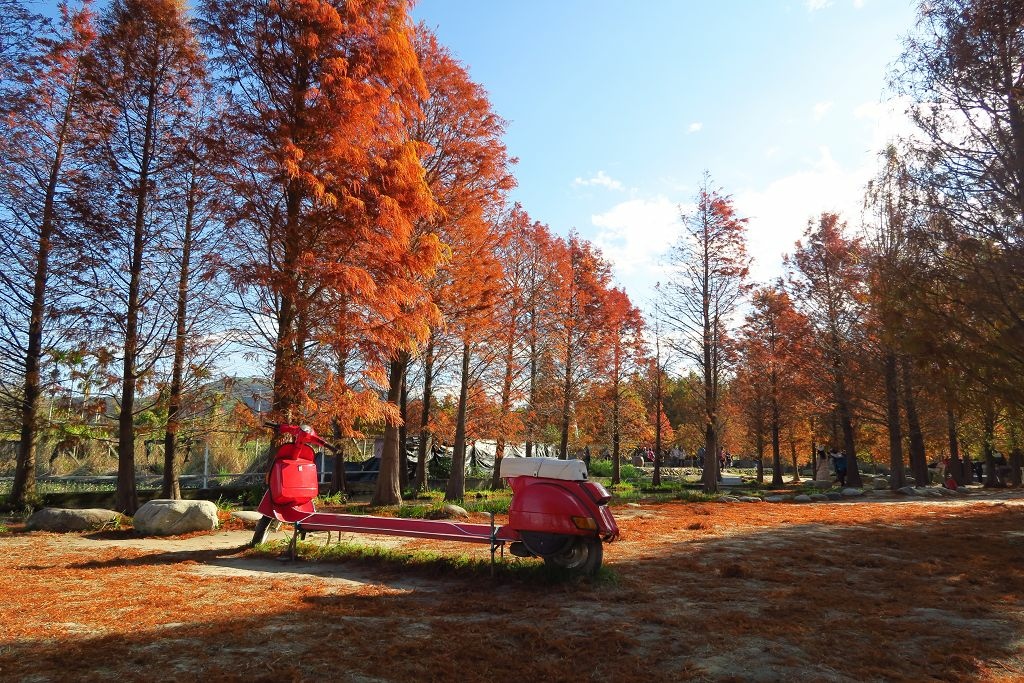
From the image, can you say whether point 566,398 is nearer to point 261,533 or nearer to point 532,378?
point 532,378

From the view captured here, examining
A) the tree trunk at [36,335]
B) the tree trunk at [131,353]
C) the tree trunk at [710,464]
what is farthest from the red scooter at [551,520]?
the tree trunk at [710,464]

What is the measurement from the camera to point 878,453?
3005 cm

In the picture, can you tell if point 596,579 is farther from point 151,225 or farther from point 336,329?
point 151,225

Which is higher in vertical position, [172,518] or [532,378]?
[532,378]

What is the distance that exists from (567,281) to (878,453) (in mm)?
20143

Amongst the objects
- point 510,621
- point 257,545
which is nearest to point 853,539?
point 510,621

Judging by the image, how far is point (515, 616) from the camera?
4449 millimetres

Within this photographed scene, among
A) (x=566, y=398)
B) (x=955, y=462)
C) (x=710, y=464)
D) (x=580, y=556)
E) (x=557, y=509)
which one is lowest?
(x=955, y=462)

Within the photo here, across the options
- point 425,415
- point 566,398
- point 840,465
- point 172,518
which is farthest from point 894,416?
point 172,518

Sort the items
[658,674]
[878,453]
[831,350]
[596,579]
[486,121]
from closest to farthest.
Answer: [658,674] → [596,579] → [486,121] → [831,350] → [878,453]

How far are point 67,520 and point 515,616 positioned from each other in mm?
8062

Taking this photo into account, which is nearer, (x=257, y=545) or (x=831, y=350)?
(x=257, y=545)

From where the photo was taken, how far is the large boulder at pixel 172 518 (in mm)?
8594

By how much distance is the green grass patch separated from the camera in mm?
5504
